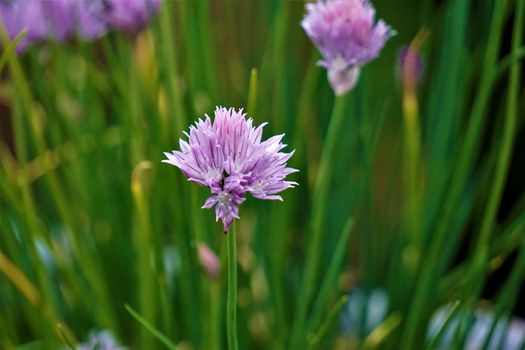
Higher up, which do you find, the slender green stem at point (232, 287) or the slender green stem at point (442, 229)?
the slender green stem at point (442, 229)

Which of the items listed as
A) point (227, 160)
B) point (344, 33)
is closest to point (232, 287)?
point (227, 160)

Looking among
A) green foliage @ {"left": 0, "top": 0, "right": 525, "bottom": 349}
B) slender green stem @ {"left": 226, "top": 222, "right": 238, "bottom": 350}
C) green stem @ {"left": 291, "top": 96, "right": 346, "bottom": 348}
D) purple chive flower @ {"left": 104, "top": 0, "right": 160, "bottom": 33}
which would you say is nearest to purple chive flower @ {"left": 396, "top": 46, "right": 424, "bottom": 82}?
green foliage @ {"left": 0, "top": 0, "right": 525, "bottom": 349}

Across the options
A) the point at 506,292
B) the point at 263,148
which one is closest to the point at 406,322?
the point at 506,292

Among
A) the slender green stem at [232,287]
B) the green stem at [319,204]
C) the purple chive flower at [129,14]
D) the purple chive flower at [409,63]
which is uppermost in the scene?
the purple chive flower at [129,14]

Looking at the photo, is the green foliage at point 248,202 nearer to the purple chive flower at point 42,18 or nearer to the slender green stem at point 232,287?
the purple chive flower at point 42,18

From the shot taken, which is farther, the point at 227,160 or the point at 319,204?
the point at 319,204

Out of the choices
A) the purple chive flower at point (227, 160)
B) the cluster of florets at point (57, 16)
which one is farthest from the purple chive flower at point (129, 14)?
the purple chive flower at point (227, 160)

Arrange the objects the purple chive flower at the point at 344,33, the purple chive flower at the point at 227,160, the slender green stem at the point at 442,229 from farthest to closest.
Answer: the slender green stem at the point at 442,229 < the purple chive flower at the point at 344,33 < the purple chive flower at the point at 227,160

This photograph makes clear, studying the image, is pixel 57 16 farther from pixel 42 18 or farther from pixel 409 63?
pixel 409 63
